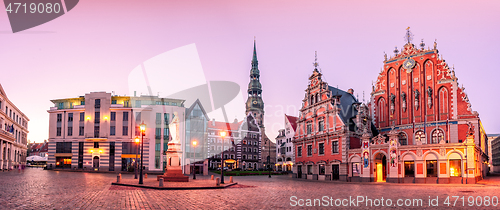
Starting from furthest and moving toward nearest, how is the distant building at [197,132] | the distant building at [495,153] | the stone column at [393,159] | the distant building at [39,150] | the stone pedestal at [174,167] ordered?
the distant building at [39,150] < the distant building at [495,153] < the distant building at [197,132] < the stone column at [393,159] < the stone pedestal at [174,167]

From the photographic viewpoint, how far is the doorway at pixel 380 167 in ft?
138

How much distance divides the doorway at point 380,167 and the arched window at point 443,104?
817 cm

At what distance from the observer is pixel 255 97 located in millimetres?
128125

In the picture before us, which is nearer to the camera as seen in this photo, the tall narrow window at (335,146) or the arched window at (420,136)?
the arched window at (420,136)

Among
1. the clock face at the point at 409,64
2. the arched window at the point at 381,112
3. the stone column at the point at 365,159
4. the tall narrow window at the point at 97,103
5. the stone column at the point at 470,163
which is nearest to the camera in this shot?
the stone column at the point at 470,163

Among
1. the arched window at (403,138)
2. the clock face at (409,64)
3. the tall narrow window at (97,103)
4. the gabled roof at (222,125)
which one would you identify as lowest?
the arched window at (403,138)

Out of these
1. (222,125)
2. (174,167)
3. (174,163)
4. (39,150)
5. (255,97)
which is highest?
(255,97)

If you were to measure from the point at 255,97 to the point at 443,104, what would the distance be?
88.4 metres

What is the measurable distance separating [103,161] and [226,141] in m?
44.2

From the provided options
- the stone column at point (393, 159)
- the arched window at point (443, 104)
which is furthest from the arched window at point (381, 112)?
the stone column at point (393, 159)

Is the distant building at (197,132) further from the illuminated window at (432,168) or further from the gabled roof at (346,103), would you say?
the illuminated window at (432,168)

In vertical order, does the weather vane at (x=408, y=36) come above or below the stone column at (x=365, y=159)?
above

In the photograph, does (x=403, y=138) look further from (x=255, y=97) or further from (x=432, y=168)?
(x=255, y=97)

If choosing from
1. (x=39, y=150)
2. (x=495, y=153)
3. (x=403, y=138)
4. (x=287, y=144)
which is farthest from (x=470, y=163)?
(x=39, y=150)
